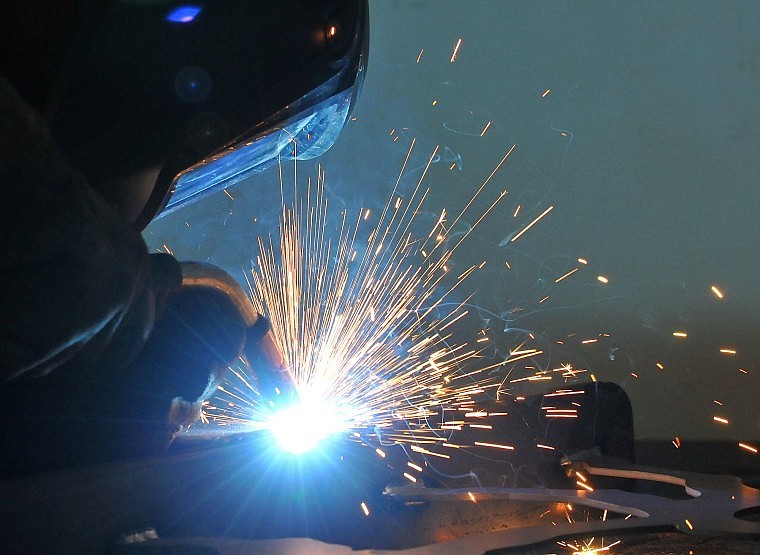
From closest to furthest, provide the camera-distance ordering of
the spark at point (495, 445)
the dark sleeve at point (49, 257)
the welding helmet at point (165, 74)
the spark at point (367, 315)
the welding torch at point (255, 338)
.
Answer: the dark sleeve at point (49, 257) < the welding helmet at point (165, 74) < the welding torch at point (255, 338) < the spark at point (495, 445) < the spark at point (367, 315)

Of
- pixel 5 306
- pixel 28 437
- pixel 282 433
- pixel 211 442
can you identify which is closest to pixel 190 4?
pixel 5 306

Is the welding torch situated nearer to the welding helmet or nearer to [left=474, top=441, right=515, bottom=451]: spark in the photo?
the welding helmet

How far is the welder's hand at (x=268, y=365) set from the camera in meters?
1.95

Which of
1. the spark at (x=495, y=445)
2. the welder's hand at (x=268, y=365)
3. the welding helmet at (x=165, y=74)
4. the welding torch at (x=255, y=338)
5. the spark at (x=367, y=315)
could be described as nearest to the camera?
the welding helmet at (x=165, y=74)

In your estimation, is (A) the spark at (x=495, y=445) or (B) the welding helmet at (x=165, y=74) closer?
(B) the welding helmet at (x=165, y=74)

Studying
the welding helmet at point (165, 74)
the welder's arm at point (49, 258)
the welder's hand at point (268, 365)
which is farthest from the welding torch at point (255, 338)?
the welder's arm at point (49, 258)

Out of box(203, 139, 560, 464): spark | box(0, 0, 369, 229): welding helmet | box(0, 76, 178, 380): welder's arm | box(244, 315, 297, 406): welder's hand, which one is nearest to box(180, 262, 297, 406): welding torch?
box(244, 315, 297, 406): welder's hand

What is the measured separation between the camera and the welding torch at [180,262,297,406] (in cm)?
166

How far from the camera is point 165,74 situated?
4.61ft

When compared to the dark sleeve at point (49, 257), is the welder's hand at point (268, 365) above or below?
below

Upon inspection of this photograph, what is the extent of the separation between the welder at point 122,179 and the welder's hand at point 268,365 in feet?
0.25

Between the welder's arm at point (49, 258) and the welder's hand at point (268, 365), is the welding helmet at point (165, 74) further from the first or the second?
the welder's hand at point (268, 365)

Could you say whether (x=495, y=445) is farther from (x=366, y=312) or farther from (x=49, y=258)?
(x=49, y=258)

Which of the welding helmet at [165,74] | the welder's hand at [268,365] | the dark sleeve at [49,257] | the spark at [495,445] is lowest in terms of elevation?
the spark at [495,445]
